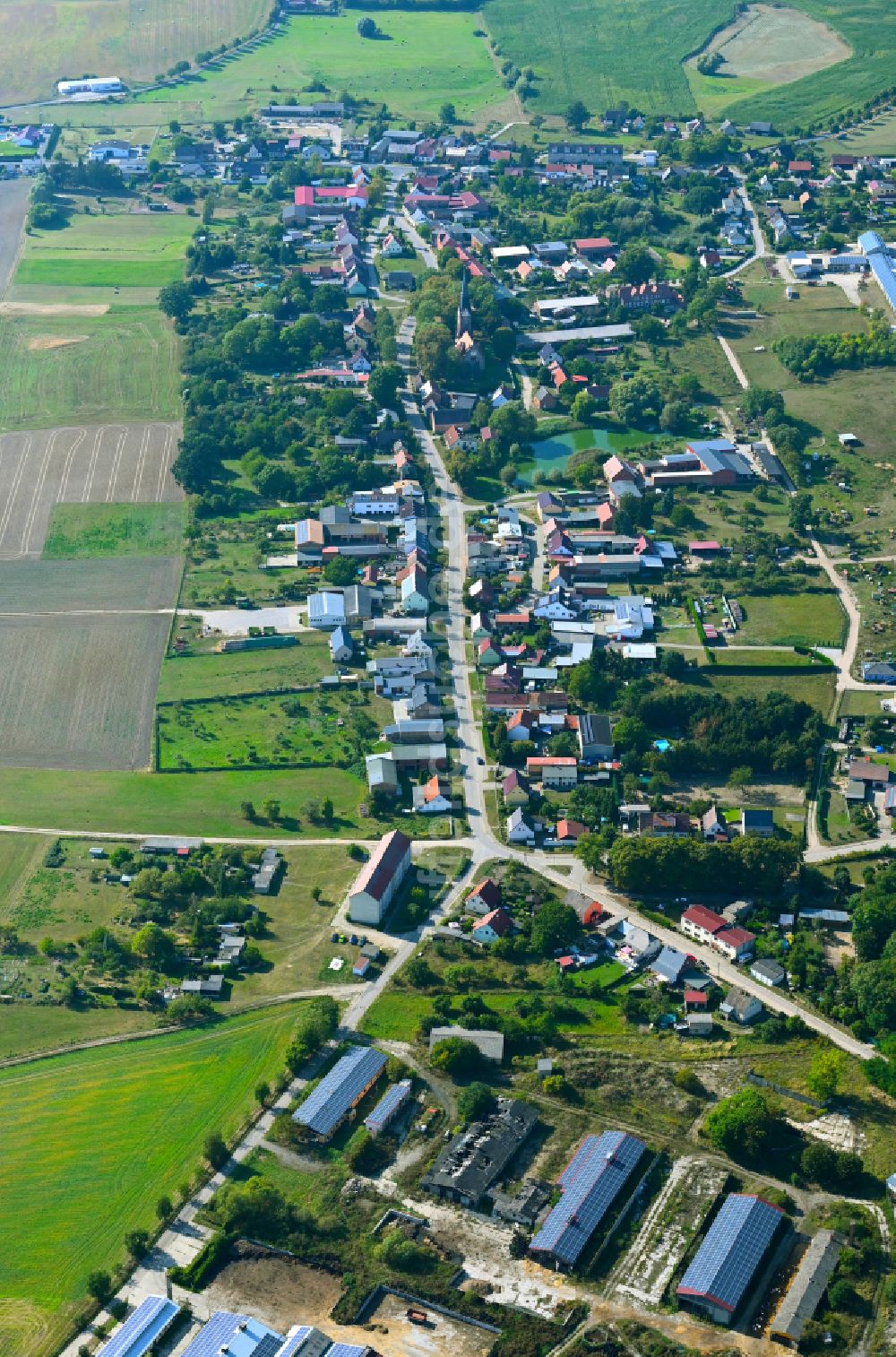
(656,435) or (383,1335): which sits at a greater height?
(383,1335)

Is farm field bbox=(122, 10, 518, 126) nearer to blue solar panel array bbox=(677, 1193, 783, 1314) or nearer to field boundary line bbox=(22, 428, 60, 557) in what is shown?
field boundary line bbox=(22, 428, 60, 557)

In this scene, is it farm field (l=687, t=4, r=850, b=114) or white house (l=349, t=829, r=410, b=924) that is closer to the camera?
white house (l=349, t=829, r=410, b=924)

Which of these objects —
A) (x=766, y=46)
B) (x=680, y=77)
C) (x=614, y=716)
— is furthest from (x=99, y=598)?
(x=766, y=46)

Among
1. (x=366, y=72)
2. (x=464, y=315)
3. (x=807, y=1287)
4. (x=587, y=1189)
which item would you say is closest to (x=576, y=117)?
(x=366, y=72)

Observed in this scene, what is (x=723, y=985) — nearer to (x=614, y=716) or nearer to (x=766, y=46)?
(x=614, y=716)

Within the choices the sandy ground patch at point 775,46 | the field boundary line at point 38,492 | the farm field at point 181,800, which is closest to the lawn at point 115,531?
the field boundary line at point 38,492

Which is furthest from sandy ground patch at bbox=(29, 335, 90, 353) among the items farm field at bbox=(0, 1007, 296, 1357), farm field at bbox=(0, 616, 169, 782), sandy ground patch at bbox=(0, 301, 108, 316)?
farm field at bbox=(0, 1007, 296, 1357)
